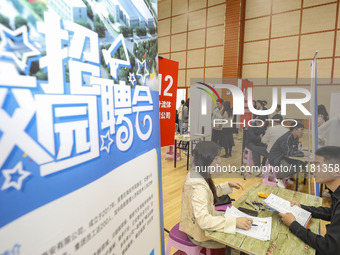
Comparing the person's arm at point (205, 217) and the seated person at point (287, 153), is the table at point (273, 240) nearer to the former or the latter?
the person's arm at point (205, 217)

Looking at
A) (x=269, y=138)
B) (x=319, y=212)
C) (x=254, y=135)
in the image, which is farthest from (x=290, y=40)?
(x=319, y=212)

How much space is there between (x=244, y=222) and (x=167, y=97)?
47.6 inches

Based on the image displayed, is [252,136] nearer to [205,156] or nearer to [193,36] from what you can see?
[205,156]

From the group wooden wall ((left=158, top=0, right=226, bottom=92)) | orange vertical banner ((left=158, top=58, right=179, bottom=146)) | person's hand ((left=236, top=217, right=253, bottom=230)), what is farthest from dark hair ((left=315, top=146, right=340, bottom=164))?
wooden wall ((left=158, top=0, right=226, bottom=92))

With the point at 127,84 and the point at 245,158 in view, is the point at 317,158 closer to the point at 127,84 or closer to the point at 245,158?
the point at 127,84

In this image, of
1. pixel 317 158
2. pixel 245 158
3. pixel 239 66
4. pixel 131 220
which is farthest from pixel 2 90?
pixel 239 66

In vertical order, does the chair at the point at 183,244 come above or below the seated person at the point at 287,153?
below

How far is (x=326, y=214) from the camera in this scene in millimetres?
1629

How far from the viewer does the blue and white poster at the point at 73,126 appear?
1.19ft

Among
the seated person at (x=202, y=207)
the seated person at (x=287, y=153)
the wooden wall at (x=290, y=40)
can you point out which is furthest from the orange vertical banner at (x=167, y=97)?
the wooden wall at (x=290, y=40)

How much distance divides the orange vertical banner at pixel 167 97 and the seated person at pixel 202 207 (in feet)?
1.45

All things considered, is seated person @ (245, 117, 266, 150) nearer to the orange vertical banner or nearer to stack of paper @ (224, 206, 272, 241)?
the orange vertical banner

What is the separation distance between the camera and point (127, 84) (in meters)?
0.71

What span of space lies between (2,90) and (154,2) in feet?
2.58
